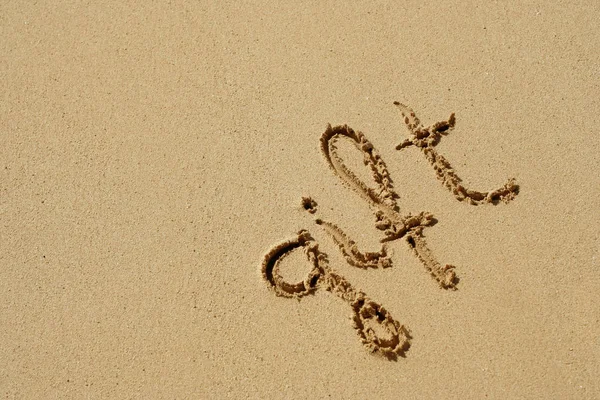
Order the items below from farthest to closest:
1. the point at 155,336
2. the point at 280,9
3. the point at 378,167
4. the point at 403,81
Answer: the point at 280,9
the point at 403,81
the point at 378,167
the point at 155,336

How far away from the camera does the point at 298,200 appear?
2270mm

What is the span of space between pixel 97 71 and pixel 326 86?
907 mm

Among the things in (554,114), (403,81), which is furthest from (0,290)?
(554,114)

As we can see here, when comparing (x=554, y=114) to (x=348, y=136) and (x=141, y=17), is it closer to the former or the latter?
(x=348, y=136)

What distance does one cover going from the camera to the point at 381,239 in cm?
218

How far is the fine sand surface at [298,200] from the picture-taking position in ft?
6.68

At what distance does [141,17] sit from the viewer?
Answer: 8.84ft

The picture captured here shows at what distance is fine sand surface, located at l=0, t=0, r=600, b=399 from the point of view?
80.2 inches

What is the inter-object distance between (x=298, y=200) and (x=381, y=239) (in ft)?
1.04

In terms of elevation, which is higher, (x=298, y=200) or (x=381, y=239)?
(x=298, y=200)

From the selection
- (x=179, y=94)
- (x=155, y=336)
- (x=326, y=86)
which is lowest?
(x=155, y=336)

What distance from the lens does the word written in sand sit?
206 centimetres

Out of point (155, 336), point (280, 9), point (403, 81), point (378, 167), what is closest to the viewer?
point (155, 336)

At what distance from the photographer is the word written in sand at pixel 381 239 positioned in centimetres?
206
